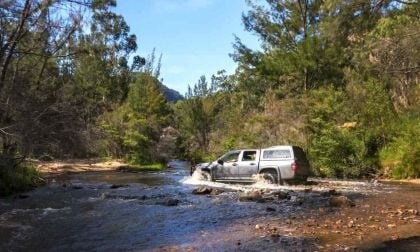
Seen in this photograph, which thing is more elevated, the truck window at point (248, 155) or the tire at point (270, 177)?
the truck window at point (248, 155)

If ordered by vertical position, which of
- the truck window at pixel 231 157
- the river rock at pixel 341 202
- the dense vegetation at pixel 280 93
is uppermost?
the dense vegetation at pixel 280 93

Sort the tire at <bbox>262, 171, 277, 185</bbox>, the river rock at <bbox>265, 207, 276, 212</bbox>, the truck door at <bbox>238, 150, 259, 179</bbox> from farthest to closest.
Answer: the truck door at <bbox>238, 150, 259, 179</bbox>
the tire at <bbox>262, 171, 277, 185</bbox>
the river rock at <bbox>265, 207, 276, 212</bbox>

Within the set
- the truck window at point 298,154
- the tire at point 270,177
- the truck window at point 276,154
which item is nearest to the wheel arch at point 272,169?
the tire at point 270,177

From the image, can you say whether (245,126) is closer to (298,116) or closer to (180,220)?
(298,116)

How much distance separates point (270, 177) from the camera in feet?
62.6

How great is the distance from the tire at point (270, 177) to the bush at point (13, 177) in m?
10.2

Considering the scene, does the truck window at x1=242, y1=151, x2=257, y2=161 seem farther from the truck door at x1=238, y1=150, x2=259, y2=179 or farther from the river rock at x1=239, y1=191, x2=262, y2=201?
the river rock at x1=239, y1=191, x2=262, y2=201

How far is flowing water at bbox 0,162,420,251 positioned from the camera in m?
9.59

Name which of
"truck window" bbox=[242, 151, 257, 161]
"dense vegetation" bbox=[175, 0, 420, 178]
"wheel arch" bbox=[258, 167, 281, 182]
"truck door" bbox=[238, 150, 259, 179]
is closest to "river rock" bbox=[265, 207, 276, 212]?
"wheel arch" bbox=[258, 167, 281, 182]

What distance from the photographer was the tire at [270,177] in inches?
750

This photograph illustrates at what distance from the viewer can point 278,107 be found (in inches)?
1246

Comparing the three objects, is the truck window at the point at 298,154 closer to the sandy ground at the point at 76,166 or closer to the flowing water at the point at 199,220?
the flowing water at the point at 199,220

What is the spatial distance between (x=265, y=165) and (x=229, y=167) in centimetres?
199

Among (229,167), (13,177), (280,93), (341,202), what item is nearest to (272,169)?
(229,167)
